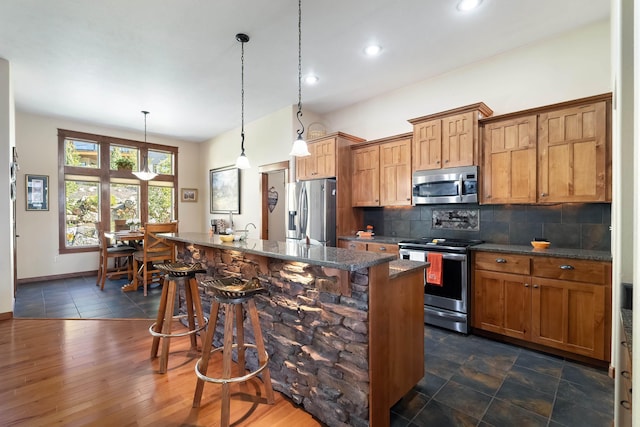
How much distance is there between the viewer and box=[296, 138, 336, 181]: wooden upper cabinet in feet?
13.8

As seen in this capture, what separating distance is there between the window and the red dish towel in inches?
229

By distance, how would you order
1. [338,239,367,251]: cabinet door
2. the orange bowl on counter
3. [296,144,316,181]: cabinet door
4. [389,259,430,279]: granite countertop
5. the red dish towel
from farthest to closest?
[296,144,316,181]: cabinet door, [338,239,367,251]: cabinet door, the red dish towel, the orange bowl on counter, [389,259,430,279]: granite countertop

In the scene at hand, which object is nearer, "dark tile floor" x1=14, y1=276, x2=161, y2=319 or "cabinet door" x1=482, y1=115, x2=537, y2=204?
"cabinet door" x1=482, y1=115, x2=537, y2=204

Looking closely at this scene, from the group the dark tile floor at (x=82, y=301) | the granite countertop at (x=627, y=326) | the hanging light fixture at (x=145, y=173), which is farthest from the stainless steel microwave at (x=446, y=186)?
the hanging light fixture at (x=145, y=173)

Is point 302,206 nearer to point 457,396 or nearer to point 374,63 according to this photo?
point 374,63

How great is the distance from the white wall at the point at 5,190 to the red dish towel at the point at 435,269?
486cm

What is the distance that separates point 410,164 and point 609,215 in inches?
76.6

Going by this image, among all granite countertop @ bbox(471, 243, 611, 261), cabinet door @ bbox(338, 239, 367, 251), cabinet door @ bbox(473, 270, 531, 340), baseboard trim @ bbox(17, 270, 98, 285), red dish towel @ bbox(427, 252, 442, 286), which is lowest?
baseboard trim @ bbox(17, 270, 98, 285)

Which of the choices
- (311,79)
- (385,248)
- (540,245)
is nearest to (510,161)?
(540,245)

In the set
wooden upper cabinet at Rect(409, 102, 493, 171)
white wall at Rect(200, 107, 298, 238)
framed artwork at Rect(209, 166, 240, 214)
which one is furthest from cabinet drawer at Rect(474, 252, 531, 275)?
framed artwork at Rect(209, 166, 240, 214)

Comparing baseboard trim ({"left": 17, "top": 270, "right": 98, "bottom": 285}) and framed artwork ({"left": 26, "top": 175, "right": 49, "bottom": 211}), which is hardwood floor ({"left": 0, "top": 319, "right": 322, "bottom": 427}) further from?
framed artwork ({"left": 26, "top": 175, "right": 49, "bottom": 211})

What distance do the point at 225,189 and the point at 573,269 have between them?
19.3 feet

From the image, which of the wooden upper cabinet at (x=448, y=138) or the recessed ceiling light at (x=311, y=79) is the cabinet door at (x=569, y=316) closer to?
the wooden upper cabinet at (x=448, y=138)

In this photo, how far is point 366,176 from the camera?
4.21m
